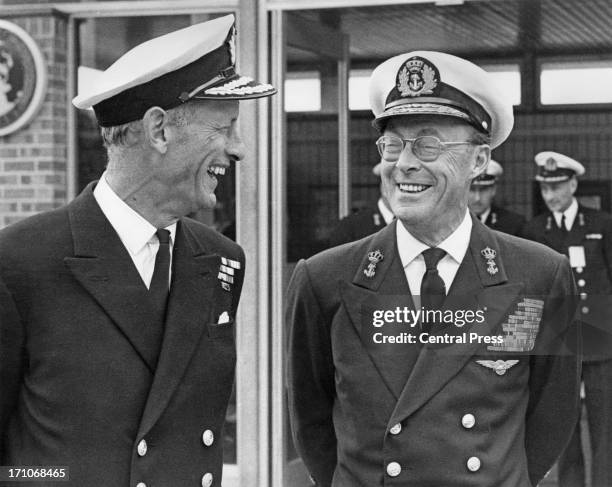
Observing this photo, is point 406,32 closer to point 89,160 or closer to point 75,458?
point 89,160

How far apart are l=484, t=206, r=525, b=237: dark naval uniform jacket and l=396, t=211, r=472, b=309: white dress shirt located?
1783 millimetres

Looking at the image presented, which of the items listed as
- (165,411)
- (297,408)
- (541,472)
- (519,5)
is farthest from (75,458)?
(519,5)

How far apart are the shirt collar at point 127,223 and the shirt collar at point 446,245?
1.70ft

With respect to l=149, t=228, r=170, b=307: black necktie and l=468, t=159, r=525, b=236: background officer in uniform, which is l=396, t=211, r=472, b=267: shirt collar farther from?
l=468, t=159, r=525, b=236: background officer in uniform

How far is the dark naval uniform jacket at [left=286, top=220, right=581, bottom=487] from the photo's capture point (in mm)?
2057

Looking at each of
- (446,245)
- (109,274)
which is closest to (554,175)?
(446,245)

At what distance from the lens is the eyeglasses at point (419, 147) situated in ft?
6.91

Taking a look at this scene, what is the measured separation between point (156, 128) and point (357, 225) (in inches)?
85.1

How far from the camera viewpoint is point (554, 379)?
2.23 m

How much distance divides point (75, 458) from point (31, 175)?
236cm

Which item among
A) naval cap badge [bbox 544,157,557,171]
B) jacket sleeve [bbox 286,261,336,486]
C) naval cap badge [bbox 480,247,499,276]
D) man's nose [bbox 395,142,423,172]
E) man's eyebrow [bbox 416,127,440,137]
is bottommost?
jacket sleeve [bbox 286,261,336,486]

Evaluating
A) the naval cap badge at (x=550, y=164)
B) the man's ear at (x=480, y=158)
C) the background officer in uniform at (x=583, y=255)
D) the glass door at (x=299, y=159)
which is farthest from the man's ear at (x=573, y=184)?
the man's ear at (x=480, y=158)

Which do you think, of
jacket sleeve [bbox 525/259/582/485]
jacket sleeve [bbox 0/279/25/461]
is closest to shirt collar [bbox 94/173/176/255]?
jacket sleeve [bbox 0/279/25/461]

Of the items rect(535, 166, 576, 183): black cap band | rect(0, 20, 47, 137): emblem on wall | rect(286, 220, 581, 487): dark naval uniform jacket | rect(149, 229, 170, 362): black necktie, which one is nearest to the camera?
rect(149, 229, 170, 362): black necktie
